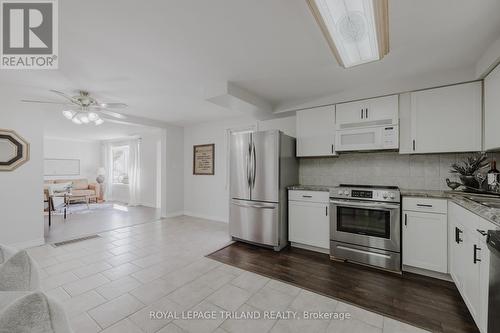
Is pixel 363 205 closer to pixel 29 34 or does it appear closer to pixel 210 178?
pixel 210 178

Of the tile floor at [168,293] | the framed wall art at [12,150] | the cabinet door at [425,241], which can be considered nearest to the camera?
the tile floor at [168,293]

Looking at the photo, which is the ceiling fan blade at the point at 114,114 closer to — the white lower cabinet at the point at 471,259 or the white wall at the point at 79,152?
the white lower cabinet at the point at 471,259

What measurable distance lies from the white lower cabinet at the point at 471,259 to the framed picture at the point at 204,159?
13.6ft

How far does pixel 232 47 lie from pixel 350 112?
1.91m

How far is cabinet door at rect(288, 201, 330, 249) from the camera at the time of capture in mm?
2933

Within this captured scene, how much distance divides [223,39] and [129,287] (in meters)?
2.61

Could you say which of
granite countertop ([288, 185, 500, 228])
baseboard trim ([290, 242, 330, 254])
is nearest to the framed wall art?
baseboard trim ([290, 242, 330, 254])

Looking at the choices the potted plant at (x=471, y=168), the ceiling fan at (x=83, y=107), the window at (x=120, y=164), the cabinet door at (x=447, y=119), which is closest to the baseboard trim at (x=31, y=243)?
the ceiling fan at (x=83, y=107)

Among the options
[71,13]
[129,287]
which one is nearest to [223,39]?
[71,13]

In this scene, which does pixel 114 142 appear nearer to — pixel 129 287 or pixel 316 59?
pixel 129 287

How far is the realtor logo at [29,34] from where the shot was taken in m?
1.60

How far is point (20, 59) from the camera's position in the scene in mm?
2215

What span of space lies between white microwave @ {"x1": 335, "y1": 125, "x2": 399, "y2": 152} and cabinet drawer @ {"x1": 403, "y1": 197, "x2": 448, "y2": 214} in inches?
27.7

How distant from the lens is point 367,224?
266 cm
